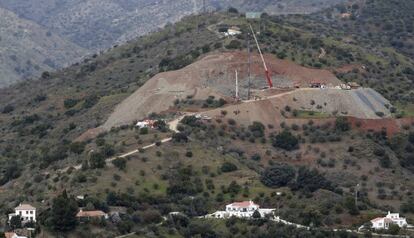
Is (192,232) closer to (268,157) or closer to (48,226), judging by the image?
(48,226)

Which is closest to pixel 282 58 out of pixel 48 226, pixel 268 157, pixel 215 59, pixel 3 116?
pixel 215 59

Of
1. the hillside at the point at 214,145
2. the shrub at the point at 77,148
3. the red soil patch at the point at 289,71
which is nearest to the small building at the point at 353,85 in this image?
the red soil patch at the point at 289,71

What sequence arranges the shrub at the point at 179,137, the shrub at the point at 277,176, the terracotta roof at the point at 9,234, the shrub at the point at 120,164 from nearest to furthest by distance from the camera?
the terracotta roof at the point at 9,234 < the shrub at the point at 120,164 < the shrub at the point at 277,176 < the shrub at the point at 179,137

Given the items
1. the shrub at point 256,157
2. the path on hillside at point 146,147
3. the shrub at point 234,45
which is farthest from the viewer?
the shrub at point 234,45

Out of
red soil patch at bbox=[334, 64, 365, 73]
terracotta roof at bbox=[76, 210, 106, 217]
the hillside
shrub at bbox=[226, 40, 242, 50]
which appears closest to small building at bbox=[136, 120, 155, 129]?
the hillside

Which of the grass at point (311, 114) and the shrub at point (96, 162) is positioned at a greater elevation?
the shrub at point (96, 162)

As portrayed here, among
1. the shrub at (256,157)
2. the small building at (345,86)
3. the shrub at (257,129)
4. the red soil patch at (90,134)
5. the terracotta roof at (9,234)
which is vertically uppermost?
the terracotta roof at (9,234)

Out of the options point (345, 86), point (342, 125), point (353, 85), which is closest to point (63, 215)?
point (342, 125)

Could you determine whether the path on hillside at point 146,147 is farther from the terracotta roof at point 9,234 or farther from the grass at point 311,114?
the terracotta roof at point 9,234
